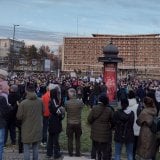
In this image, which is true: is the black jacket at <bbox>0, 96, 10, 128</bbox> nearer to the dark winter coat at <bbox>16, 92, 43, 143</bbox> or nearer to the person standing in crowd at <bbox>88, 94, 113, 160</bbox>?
the dark winter coat at <bbox>16, 92, 43, 143</bbox>

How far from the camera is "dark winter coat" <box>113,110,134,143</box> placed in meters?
11.4

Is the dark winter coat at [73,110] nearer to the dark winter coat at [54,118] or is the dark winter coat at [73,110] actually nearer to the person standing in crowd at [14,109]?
the dark winter coat at [54,118]

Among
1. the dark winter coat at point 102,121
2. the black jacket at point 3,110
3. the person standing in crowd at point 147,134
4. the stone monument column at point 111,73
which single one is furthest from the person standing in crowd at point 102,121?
the stone monument column at point 111,73

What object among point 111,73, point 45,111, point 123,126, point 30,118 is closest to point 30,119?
point 30,118

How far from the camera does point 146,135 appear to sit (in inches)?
445

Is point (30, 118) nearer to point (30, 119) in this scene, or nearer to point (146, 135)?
point (30, 119)

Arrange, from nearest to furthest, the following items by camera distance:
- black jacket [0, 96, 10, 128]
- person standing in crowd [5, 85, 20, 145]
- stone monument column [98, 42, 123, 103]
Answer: black jacket [0, 96, 10, 128], person standing in crowd [5, 85, 20, 145], stone monument column [98, 42, 123, 103]

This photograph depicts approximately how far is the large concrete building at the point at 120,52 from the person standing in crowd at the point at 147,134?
165 meters

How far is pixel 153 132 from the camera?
1128cm

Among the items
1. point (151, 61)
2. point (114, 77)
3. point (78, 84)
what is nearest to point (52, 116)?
point (114, 77)

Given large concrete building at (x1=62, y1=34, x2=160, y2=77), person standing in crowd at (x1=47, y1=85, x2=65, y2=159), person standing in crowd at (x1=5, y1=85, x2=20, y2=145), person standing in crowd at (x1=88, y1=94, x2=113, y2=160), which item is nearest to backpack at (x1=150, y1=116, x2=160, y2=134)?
person standing in crowd at (x1=88, y1=94, x2=113, y2=160)

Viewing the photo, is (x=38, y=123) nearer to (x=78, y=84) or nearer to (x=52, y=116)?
(x=52, y=116)

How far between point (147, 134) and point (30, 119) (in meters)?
2.55

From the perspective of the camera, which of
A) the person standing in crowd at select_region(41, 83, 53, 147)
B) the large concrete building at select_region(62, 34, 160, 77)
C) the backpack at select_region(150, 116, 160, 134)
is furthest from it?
the large concrete building at select_region(62, 34, 160, 77)
